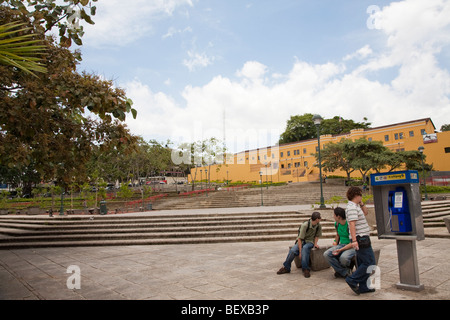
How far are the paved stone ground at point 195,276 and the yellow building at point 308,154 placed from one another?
22.1 m

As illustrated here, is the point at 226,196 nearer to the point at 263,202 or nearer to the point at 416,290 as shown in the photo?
the point at 263,202

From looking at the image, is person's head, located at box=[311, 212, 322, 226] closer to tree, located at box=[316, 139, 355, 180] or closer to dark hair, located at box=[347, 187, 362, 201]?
dark hair, located at box=[347, 187, 362, 201]

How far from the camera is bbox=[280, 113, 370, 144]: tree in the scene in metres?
59.0

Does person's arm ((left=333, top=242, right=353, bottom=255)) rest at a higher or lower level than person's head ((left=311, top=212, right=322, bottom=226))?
lower

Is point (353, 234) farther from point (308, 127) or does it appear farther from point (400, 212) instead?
point (308, 127)

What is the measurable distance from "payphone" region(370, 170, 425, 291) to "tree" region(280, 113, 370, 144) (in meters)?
58.0

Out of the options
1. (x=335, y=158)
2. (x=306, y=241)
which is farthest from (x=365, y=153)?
(x=306, y=241)

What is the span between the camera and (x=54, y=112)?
716 cm

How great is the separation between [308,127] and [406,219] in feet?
208

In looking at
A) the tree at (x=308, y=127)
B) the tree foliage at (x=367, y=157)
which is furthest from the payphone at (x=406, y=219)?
the tree at (x=308, y=127)

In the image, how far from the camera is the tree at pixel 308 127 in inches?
2324

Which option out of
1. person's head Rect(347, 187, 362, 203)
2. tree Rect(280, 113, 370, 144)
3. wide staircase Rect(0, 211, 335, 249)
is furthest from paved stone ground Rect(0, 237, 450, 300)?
tree Rect(280, 113, 370, 144)

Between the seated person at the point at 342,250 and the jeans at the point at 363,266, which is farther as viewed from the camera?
the seated person at the point at 342,250

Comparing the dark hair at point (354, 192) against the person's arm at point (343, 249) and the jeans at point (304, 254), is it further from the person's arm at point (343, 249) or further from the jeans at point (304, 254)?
the jeans at point (304, 254)
